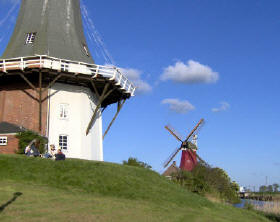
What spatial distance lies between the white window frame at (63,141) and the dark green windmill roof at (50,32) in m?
5.18

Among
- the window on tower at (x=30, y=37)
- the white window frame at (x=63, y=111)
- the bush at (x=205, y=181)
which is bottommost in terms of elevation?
the bush at (x=205, y=181)

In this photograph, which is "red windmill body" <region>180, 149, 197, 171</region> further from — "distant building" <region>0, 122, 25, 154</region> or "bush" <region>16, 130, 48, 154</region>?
"distant building" <region>0, 122, 25, 154</region>

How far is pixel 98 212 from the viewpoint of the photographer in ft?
35.7

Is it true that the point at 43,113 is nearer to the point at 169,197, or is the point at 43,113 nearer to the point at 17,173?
the point at 17,173

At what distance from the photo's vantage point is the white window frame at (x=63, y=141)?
883 inches

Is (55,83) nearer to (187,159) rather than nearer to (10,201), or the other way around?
(10,201)

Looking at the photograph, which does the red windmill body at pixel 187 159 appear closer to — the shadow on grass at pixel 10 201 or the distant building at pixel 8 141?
the distant building at pixel 8 141

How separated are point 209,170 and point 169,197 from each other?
46.1ft

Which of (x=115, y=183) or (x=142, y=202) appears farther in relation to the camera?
(x=115, y=183)

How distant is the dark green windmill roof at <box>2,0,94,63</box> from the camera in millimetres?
23672

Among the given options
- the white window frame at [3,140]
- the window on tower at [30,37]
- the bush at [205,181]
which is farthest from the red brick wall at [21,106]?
the bush at [205,181]

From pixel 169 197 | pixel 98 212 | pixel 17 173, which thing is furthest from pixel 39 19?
pixel 98 212

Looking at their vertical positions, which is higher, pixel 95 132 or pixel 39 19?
pixel 39 19

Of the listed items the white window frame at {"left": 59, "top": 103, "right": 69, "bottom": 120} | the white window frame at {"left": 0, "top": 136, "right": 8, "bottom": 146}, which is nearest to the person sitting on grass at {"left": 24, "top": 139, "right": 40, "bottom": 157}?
the white window frame at {"left": 0, "top": 136, "right": 8, "bottom": 146}
